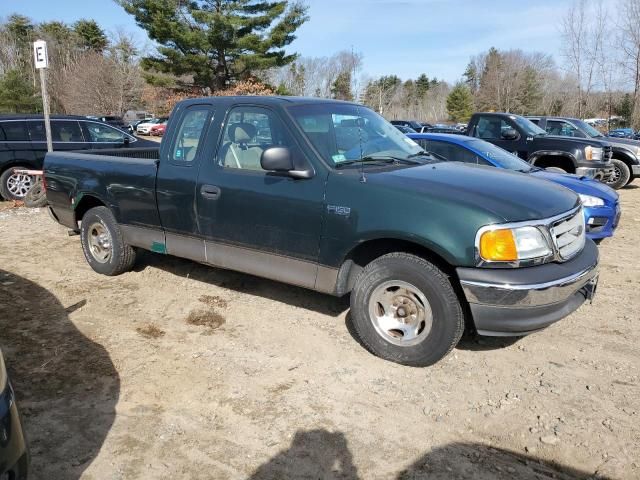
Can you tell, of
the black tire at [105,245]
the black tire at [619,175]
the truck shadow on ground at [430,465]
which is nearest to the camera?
the truck shadow on ground at [430,465]

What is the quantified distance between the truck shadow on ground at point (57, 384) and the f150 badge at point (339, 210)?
6.29 ft

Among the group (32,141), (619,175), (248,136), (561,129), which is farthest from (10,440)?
(619,175)

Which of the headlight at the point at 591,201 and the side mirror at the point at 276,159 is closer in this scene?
the side mirror at the point at 276,159

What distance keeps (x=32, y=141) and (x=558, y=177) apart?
995 cm

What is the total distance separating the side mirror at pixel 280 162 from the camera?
3.81 metres

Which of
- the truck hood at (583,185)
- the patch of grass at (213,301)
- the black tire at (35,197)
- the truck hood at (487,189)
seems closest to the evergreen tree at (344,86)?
the black tire at (35,197)

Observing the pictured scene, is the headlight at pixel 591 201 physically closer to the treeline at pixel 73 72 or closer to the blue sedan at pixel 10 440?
the blue sedan at pixel 10 440

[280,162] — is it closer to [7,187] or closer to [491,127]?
[491,127]

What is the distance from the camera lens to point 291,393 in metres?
3.45

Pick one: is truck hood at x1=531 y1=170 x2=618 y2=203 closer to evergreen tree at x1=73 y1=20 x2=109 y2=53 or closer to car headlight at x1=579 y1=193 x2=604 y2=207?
car headlight at x1=579 y1=193 x2=604 y2=207

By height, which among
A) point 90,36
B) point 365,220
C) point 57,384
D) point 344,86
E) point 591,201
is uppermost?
point 90,36

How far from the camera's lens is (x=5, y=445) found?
2.00 m

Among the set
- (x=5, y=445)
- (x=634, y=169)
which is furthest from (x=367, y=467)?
(x=634, y=169)

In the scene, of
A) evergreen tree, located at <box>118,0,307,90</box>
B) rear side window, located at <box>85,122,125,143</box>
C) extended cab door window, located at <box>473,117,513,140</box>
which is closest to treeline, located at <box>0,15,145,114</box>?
evergreen tree, located at <box>118,0,307,90</box>
